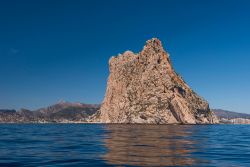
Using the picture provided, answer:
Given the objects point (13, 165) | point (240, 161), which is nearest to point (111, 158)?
point (13, 165)

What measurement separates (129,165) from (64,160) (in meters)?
5.26

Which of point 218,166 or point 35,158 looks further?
point 35,158

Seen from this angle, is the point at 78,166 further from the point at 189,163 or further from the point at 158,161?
the point at 189,163

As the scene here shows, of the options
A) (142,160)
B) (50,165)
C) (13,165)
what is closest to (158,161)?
(142,160)

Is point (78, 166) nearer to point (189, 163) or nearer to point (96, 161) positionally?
point (96, 161)

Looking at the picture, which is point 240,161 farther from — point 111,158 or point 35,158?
point 35,158

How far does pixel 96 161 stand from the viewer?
86.4 ft

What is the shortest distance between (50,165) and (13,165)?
97.5 inches

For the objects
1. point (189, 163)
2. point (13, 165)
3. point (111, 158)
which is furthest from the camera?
point (111, 158)

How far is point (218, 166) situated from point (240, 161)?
437 cm

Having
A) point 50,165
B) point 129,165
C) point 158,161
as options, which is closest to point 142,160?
point 158,161

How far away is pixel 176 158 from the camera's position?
93.9 feet

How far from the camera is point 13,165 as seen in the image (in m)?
23.5

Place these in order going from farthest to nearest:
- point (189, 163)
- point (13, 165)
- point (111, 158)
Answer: point (111, 158), point (189, 163), point (13, 165)
